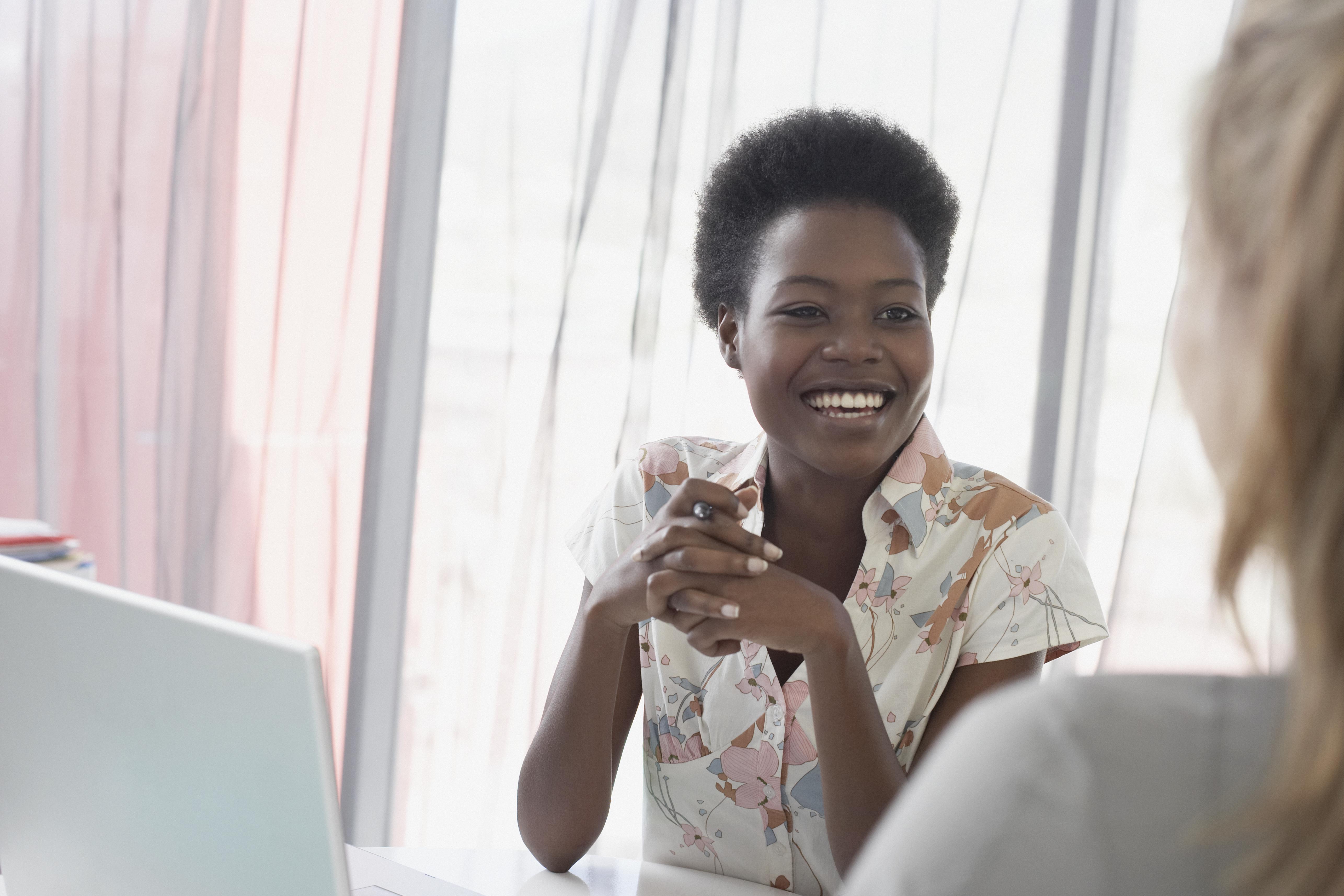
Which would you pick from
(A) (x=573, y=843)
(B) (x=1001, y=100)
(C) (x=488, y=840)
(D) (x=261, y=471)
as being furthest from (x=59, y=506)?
(B) (x=1001, y=100)

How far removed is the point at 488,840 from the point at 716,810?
3.82ft

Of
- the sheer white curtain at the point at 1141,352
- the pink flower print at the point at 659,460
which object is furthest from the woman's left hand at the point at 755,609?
the sheer white curtain at the point at 1141,352

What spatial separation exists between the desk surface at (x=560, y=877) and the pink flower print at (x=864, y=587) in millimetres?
358

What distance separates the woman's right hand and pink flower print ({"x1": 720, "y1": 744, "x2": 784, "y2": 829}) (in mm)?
226

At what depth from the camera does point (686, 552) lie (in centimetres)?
119

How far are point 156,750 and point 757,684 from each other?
0.78 metres

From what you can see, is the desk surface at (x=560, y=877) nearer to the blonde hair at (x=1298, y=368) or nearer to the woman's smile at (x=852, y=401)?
the woman's smile at (x=852, y=401)

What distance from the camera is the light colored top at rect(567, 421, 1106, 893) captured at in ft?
4.32

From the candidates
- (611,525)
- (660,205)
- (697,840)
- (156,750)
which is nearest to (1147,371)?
(660,205)

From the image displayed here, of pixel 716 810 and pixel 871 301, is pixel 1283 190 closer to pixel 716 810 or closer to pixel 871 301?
pixel 871 301

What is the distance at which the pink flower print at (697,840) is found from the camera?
1.38m

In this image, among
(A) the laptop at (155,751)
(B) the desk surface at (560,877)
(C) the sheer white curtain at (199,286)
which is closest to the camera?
(A) the laptop at (155,751)

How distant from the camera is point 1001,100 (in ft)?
7.32

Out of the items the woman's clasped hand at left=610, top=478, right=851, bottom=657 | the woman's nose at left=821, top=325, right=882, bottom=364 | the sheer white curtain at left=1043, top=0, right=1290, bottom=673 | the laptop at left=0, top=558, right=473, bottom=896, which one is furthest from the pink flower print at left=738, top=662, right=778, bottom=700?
the sheer white curtain at left=1043, top=0, right=1290, bottom=673
